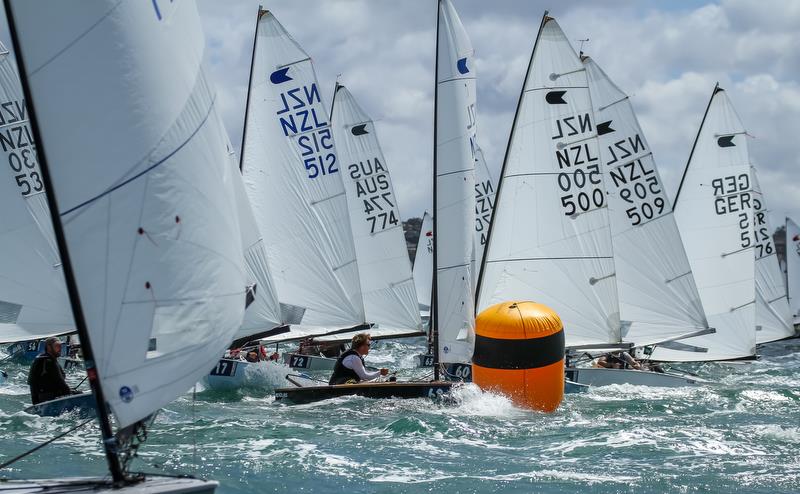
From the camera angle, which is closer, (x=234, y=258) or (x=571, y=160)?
(x=234, y=258)

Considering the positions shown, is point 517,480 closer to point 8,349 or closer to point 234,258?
point 234,258

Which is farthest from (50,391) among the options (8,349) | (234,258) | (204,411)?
(8,349)

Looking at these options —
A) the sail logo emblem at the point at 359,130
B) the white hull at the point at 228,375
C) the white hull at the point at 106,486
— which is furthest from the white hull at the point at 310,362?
the white hull at the point at 106,486

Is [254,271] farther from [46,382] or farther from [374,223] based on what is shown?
[374,223]

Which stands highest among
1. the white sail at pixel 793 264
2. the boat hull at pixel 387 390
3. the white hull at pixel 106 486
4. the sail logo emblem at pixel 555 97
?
the sail logo emblem at pixel 555 97

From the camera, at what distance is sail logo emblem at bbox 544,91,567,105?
16.5 meters

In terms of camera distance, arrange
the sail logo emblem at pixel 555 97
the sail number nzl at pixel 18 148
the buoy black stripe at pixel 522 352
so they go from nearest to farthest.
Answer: the buoy black stripe at pixel 522 352 < the sail number nzl at pixel 18 148 < the sail logo emblem at pixel 555 97

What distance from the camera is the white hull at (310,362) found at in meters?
20.4

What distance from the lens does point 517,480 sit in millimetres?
8953

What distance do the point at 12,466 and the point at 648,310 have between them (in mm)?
12385

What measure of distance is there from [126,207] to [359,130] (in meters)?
16.5

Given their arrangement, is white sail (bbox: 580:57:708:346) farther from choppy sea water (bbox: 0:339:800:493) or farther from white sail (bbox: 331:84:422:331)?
white sail (bbox: 331:84:422:331)

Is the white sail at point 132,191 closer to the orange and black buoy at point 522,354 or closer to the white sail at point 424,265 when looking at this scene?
the orange and black buoy at point 522,354

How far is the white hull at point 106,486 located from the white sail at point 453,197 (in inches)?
339
